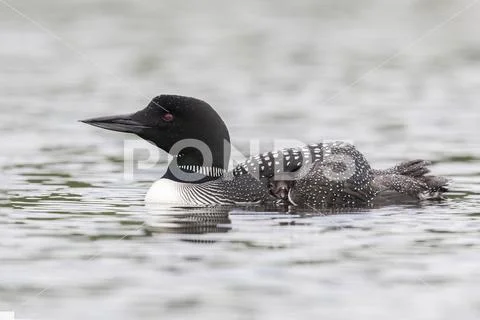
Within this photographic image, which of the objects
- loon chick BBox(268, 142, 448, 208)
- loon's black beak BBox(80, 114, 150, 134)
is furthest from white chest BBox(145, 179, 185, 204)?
loon chick BBox(268, 142, 448, 208)

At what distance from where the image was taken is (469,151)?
10945 mm

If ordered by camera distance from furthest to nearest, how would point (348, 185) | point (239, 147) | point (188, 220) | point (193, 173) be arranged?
point (239, 147)
point (193, 173)
point (348, 185)
point (188, 220)

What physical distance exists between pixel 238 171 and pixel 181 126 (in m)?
0.51

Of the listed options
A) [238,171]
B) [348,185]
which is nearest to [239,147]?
[238,171]

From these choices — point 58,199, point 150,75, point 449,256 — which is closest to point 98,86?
point 150,75

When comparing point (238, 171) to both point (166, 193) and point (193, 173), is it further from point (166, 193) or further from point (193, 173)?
point (166, 193)

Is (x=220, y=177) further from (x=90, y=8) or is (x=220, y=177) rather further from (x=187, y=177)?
(x=90, y=8)

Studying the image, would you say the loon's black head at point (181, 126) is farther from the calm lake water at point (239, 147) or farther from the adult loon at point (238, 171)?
the calm lake water at point (239, 147)

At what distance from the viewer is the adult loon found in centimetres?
876

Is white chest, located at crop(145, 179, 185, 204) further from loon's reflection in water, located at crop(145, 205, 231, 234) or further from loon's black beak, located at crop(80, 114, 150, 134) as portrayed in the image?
loon's black beak, located at crop(80, 114, 150, 134)

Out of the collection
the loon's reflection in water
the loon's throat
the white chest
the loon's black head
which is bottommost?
the loon's reflection in water

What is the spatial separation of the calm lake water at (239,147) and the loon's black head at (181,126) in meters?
0.46

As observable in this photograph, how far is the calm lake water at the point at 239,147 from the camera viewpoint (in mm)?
6230

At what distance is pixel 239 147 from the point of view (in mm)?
11164
